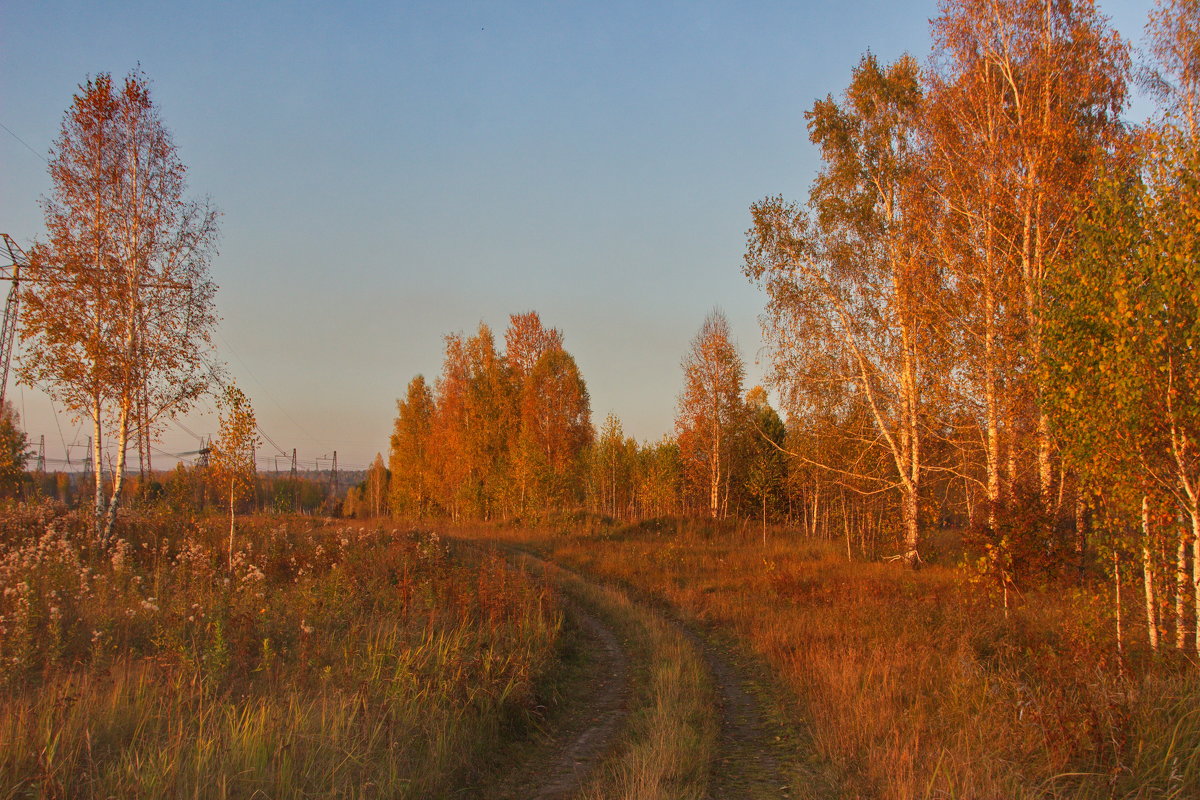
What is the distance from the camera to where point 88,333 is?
49.1 feet

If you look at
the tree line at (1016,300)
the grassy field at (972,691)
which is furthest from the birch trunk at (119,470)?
the tree line at (1016,300)

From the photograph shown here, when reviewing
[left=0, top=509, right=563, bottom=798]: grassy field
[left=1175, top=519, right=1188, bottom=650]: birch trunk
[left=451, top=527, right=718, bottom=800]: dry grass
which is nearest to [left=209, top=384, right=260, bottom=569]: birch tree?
[left=0, top=509, right=563, bottom=798]: grassy field

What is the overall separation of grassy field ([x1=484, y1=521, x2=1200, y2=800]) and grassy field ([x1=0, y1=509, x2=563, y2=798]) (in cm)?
391

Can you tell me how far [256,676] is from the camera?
7598mm

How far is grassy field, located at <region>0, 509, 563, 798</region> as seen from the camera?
16.6ft

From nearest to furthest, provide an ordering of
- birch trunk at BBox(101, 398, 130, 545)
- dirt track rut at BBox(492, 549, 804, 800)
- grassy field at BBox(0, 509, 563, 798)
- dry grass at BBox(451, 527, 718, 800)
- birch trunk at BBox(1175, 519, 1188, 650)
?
grassy field at BBox(0, 509, 563, 798), dry grass at BBox(451, 527, 718, 800), dirt track rut at BBox(492, 549, 804, 800), birch trunk at BBox(1175, 519, 1188, 650), birch trunk at BBox(101, 398, 130, 545)

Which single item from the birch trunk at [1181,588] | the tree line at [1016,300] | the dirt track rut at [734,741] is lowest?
the dirt track rut at [734,741]

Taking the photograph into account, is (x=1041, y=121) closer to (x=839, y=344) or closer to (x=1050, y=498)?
(x=839, y=344)

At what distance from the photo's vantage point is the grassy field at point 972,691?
558 cm

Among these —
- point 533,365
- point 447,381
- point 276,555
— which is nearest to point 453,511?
point 447,381

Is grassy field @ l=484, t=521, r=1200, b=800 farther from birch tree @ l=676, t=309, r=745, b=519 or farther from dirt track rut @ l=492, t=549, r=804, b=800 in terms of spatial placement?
birch tree @ l=676, t=309, r=745, b=519

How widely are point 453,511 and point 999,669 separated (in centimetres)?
Result: 4365

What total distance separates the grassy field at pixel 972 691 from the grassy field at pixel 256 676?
3908 millimetres

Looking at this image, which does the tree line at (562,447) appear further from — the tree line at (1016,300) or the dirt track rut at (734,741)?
the dirt track rut at (734,741)
